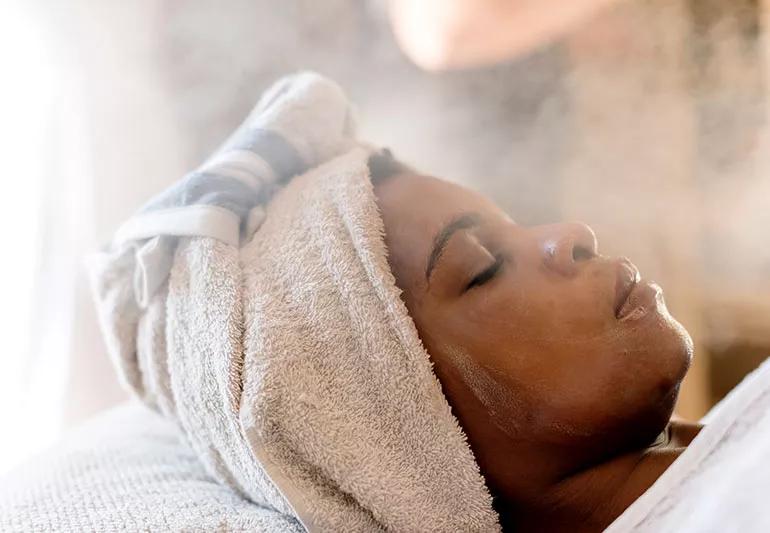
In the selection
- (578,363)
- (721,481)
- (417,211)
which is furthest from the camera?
(417,211)

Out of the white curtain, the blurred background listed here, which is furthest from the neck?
the white curtain

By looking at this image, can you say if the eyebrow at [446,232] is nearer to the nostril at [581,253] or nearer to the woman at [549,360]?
the woman at [549,360]

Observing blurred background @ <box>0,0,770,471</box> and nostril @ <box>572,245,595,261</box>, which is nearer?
nostril @ <box>572,245,595,261</box>

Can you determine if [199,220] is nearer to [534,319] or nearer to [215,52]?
[534,319]

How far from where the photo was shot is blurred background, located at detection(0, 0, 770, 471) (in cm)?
131

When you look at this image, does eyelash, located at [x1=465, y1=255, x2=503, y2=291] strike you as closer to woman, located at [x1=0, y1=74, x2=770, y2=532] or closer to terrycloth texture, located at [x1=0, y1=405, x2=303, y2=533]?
woman, located at [x1=0, y1=74, x2=770, y2=532]

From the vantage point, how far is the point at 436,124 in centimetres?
156

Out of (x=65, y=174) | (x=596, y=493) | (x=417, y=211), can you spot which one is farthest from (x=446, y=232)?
(x=65, y=174)

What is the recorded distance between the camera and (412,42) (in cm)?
158

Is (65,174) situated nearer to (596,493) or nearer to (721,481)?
(596,493)

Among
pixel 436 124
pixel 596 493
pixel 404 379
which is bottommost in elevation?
pixel 596 493

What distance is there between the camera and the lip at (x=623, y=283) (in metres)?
0.81

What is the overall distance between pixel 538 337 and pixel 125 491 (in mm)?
543

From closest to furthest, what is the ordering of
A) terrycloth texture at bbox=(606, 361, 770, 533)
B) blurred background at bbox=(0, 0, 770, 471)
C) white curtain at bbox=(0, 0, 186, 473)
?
terrycloth texture at bbox=(606, 361, 770, 533), blurred background at bbox=(0, 0, 770, 471), white curtain at bbox=(0, 0, 186, 473)
